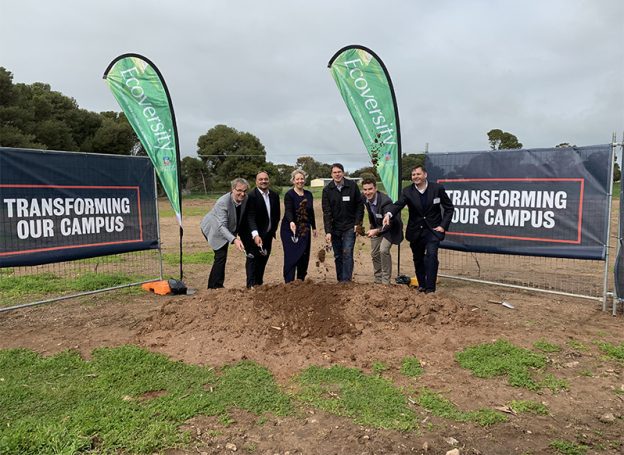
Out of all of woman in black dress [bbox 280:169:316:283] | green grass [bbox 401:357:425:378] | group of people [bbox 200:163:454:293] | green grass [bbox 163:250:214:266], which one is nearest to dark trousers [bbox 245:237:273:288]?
group of people [bbox 200:163:454:293]

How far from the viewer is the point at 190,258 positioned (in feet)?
35.6

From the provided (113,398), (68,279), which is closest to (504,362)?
(113,398)

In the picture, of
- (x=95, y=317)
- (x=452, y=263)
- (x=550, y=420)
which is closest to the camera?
(x=550, y=420)

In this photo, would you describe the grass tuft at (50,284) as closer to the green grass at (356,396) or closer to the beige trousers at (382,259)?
the beige trousers at (382,259)

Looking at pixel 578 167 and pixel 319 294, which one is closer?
pixel 319 294

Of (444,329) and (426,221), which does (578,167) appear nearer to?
(426,221)

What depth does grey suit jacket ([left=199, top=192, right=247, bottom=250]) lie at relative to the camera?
6012 millimetres

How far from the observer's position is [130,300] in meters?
6.65

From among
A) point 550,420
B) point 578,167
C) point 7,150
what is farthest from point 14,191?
point 578,167

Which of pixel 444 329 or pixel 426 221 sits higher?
pixel 426 221

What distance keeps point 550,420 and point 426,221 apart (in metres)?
3.34

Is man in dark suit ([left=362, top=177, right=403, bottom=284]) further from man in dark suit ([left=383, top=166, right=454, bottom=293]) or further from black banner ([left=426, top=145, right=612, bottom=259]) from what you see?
black banner ([left=426, top=145, right=612, bottom=259])

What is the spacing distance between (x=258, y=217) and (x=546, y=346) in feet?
12.7

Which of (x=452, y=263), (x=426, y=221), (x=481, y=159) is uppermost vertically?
(x=481, y=159)
